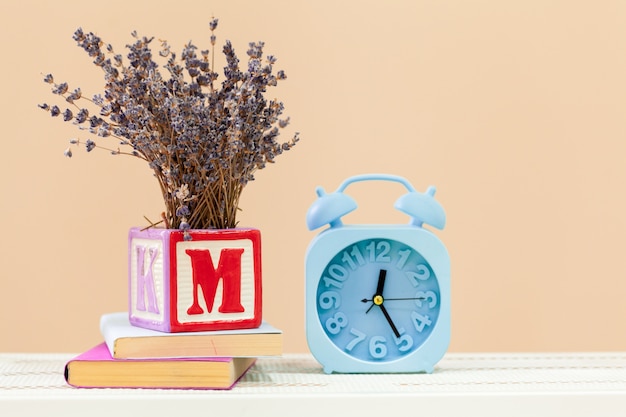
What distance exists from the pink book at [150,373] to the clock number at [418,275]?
1.07 feet

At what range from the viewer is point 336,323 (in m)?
1.47

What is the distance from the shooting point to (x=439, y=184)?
7.29 ft

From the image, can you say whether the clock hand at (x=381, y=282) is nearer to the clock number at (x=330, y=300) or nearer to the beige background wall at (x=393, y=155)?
the clock number at (x=330, y=300)

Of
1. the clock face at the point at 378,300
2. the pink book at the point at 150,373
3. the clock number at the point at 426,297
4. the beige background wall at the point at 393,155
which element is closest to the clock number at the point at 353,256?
the clock face at the point at 378,300

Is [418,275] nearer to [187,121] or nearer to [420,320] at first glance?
[420,320]

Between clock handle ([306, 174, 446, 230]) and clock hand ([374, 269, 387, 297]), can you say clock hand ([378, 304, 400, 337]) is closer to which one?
clock hand ([374, 269, 387, 297])

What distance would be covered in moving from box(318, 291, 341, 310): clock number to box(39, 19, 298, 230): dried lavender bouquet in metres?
0.20

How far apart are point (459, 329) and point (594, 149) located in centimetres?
55

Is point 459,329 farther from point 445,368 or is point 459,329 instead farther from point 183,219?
point 183,219

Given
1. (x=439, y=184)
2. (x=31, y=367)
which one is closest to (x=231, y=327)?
(x=31, y=367)

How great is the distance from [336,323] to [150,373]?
1.01 feet

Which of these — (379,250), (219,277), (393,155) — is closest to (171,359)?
(219,277)

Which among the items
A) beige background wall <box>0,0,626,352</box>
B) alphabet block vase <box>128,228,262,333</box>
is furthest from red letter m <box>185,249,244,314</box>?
beige background wall <box>0,0,626,352</box>

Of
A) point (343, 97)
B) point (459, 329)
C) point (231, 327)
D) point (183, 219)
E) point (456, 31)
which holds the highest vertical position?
point (456, 31)
